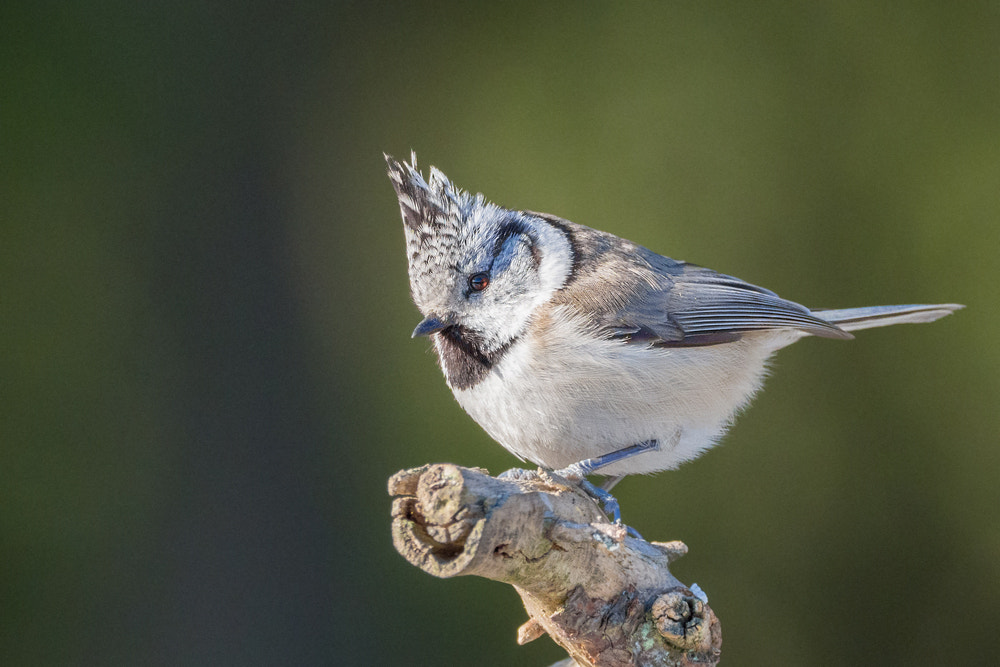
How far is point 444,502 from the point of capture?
1524 millimetres

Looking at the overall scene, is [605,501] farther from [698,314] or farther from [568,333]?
[698,314]

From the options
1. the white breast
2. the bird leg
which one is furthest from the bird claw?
the white breast

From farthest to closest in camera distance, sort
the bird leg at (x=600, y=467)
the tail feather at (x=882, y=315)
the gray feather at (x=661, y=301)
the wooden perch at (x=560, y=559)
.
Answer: the tail feather at (x=882, y=315), the gray feather at (x=661, y=301), the bird leg at (x=600, y=467), the wooden perch at (x=560, y=559)

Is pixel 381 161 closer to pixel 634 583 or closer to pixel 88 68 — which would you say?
pixel 88 68

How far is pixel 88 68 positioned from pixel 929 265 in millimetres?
3217

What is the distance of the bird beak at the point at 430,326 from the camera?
220 centimetres

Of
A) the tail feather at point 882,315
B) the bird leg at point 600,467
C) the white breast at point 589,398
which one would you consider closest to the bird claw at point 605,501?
the bird leg at point 600,467

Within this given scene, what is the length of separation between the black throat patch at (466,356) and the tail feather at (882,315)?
0.99 m

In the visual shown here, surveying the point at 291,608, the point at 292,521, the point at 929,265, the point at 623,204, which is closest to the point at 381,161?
the point at 623,204

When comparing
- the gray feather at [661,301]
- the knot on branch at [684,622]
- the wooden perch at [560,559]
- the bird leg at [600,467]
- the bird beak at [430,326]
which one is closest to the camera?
the wooden perch at [560,559]

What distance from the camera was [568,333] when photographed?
7.18 feet

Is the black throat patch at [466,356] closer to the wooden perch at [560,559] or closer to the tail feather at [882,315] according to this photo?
the wooden perch at [560,559]

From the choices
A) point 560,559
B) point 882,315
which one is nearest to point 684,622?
point 560,559

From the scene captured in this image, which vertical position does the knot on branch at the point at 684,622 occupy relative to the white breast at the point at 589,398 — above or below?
below
